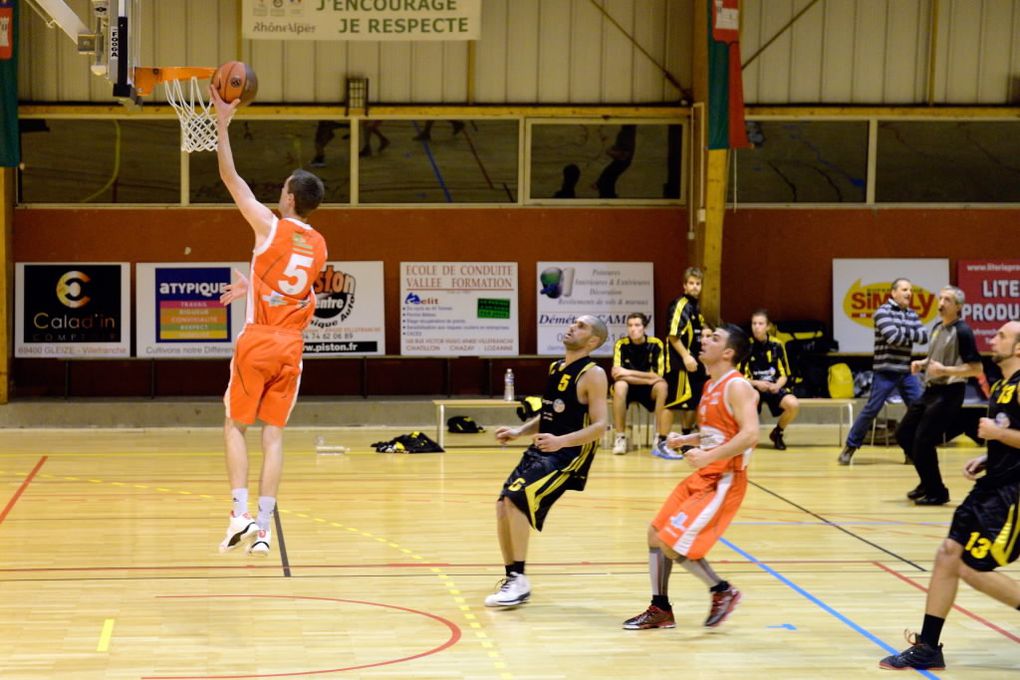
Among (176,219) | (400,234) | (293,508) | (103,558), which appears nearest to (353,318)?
(400,234)

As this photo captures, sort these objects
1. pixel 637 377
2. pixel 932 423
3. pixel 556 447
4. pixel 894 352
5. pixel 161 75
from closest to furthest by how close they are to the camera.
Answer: pixel 556 447 → pixel 161 75 → pixel 932 423 → pixel 894 352 → pixel 637 377

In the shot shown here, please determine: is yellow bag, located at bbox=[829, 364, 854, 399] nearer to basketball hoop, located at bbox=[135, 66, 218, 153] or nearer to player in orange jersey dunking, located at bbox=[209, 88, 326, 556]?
basketball hoop, located at bbox=[135, 66, 218, 153]

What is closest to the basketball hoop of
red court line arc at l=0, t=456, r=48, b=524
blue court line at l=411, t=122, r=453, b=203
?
red court line arc at l=0, t=456, r=48, b=524

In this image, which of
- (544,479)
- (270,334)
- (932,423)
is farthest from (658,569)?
(932,423)

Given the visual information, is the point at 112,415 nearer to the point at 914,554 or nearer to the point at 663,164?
the point at 663,164

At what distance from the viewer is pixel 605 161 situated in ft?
55.7

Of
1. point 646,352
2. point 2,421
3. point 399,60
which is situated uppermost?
point 399,60

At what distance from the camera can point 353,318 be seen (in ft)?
53.9

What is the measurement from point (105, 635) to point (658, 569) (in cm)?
288

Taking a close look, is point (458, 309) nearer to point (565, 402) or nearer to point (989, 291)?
point (989, 291)

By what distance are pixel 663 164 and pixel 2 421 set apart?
28.2 ft

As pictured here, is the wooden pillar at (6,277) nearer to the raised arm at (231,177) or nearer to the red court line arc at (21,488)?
the red court line arc at (21,488)

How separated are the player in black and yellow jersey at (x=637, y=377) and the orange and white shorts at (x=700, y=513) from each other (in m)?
7.21

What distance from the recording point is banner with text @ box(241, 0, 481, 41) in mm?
15211
